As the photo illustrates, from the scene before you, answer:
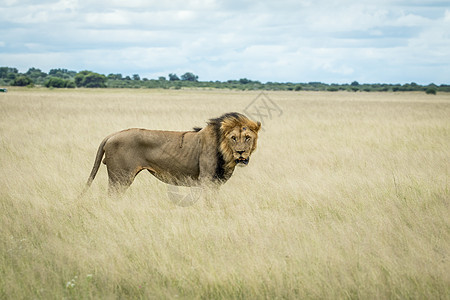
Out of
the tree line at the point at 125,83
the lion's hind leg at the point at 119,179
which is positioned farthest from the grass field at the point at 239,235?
the tree line at the point at 125,83

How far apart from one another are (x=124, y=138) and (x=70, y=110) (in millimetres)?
17770

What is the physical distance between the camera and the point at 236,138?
571 centimetres

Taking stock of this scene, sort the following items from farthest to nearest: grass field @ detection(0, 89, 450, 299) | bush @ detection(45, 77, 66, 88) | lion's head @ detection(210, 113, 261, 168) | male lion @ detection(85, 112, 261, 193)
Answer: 1. bush @ detection(45, 77, 66, 88)
2. male lion @ detection(85, 112, 261, 193)
3. lion's head @ detection(210, 113, 261, 168)
4. grass field @ detection(0, 89, 450, 299)

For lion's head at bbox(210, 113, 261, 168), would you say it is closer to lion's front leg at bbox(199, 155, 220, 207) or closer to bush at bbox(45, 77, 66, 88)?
lion's front leg at bbox(199, 155, 220, 207)

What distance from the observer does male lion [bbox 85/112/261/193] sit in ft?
19.5

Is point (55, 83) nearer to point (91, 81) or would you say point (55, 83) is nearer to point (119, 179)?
point (91, 81)

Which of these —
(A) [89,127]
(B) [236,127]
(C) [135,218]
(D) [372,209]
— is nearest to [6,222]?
(C) [135,218]

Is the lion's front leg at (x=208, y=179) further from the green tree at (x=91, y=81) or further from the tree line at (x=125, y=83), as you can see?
the green tree at (x=91, y=81)

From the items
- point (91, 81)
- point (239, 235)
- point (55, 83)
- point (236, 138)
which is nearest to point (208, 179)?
point (236, 138)

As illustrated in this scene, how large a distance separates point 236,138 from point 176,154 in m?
0.92

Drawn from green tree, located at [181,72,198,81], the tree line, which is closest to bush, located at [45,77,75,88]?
the tree line

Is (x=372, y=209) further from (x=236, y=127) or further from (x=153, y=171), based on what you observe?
(x=153, y=171)

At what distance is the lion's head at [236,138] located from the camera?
5.68 metres

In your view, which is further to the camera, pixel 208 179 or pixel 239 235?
pixel 208 179
